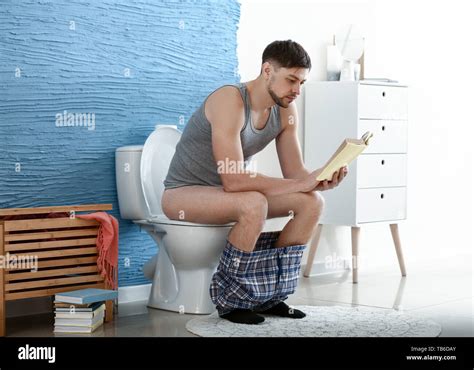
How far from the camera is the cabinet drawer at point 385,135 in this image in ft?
14.3

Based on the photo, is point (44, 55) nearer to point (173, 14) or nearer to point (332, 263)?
point (173, 14)

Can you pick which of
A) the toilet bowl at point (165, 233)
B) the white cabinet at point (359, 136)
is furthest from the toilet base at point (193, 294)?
the white cabinet at point (359, 136)

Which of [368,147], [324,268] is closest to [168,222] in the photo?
[368,147]

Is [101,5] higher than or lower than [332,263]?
higher

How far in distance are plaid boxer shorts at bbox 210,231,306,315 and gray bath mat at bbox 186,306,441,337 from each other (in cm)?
9

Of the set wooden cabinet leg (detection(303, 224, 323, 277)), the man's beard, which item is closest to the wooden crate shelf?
the man's beard

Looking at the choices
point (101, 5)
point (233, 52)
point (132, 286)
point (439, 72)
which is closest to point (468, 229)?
point (439, 72)

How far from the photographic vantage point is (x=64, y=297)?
3146mm

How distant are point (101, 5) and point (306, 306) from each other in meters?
1.56

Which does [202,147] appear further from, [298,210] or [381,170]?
[381,170]

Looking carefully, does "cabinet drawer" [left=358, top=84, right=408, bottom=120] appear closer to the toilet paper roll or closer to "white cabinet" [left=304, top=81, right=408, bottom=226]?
"white cabinet" [left=304, top=81, right=408, bottom=226]

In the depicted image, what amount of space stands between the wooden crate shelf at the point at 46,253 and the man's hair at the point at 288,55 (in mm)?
879

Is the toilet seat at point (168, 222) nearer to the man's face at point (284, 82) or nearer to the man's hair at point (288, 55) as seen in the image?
the man's face at point (284, 82)
